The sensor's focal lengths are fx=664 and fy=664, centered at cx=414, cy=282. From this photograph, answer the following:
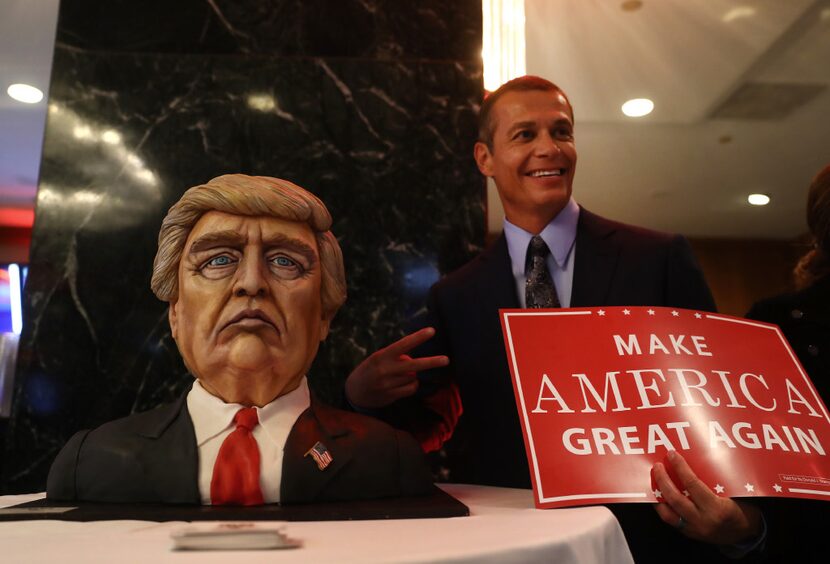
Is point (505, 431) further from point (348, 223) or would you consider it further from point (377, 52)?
point (377, 52)

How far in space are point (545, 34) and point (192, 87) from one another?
225 centimetres

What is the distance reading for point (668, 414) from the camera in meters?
1.12

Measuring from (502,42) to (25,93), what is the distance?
3.46 meters

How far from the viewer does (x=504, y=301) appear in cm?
168

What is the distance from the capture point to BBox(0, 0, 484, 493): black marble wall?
6.40ft

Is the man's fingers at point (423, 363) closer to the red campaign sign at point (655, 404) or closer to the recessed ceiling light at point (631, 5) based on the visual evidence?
the red campaign sign at point (655, 404)

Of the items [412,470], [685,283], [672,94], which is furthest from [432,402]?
[672,94]

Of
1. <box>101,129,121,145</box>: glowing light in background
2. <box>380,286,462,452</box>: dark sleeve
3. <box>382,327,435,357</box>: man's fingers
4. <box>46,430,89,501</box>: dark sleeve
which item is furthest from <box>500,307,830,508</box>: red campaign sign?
<box>101,129,121,145</box>: glowing light in background

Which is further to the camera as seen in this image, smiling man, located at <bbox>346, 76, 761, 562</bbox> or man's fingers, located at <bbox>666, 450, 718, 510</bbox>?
smiling man, located at <bbox>346, 76, 761, 562</bbox>

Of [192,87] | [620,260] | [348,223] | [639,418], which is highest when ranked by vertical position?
[192,87]

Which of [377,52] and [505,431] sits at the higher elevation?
[377,52]

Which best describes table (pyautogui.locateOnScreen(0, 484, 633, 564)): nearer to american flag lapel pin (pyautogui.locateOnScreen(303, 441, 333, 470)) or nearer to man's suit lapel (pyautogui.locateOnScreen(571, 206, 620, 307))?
american flag lapel pin (pyautogui.locateOnScreen(303, 441, 333, 470))

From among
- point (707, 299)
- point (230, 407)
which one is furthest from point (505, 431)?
point (230, 407)

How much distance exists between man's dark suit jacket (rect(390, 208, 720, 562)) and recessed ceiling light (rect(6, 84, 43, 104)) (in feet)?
12.5
